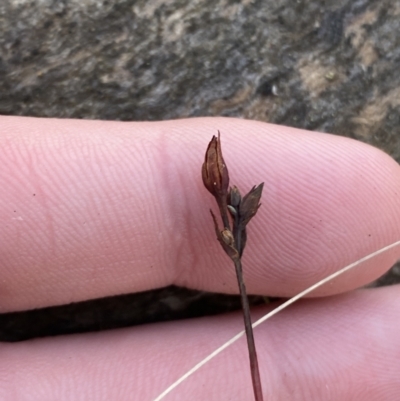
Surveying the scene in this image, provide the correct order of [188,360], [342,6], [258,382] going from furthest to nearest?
[342,6], [188,360], [258,382]

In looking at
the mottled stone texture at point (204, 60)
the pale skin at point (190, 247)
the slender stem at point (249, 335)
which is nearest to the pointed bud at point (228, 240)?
the slender stem at point (249, 335)

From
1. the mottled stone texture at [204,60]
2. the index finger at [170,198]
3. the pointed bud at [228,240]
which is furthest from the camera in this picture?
the mottled stone texture at [204,60]

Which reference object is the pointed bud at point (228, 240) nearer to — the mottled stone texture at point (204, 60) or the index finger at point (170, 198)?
the index finger at point (170, 198)

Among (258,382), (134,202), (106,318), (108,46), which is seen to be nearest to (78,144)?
(134,202)

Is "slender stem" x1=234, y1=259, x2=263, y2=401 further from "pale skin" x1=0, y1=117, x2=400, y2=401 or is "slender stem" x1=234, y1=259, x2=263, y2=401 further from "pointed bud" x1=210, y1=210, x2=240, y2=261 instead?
"pale skin" x1=0, y1=117, x2=400, y2=401

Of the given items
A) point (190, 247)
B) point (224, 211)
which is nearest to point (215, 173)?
point (224, 211)

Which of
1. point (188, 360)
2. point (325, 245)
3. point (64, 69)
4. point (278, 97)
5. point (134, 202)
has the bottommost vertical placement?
point (188, 360)

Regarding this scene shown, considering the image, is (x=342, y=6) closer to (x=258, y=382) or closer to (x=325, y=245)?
(x=325, y=245)
